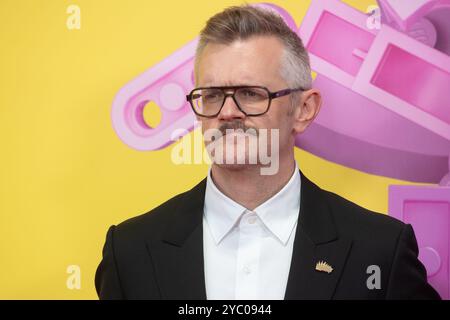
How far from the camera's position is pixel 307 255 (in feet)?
4.67

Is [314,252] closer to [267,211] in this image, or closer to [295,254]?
[295,254]

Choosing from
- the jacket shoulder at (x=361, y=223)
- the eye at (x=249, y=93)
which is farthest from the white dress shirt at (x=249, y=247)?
the eye at (x=249, y=93)

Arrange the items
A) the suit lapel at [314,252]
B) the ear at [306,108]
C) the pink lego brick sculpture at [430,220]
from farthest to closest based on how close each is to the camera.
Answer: the pink lego brick sculpture at [430,220] < the ear at [306,108] < the suit lapel at [314,252]

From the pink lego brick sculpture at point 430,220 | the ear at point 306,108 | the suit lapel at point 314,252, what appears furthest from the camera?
the pink lego brick sculpture at point 430,220

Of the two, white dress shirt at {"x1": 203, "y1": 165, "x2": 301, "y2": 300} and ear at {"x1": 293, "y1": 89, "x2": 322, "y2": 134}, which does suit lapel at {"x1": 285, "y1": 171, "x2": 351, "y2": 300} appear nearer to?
white dress shirt at {"x1": 203, "y1": 165, "x2": 301, "y2": 300}

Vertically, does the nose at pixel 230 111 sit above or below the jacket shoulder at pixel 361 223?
above

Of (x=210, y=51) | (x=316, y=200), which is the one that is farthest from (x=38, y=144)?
(x=316, y=200)

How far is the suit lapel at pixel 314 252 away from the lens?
139 centimetres

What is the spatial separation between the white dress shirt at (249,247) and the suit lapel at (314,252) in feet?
0.14

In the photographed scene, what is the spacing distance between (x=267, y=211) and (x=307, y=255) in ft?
0.46

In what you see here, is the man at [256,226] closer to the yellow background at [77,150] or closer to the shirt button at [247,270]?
the shirt button at [247,270]

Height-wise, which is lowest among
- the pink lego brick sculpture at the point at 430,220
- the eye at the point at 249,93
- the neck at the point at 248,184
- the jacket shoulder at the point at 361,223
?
the pink lego brick sculpture at the point at 430,220

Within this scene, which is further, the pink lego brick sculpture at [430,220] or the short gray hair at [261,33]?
the pink lego brick sculpture at [430,220]
